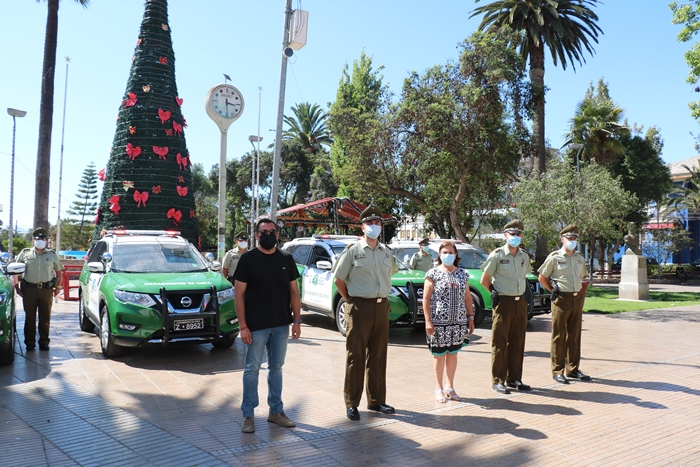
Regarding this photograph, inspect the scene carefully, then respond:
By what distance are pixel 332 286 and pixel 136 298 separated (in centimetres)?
402

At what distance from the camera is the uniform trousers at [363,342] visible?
18.2ft

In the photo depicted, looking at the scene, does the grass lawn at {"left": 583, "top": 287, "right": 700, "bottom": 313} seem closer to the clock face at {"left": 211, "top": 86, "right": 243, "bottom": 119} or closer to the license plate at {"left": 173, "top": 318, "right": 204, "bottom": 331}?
the clock face at {"left": 211, "top": 86, "right": 243, "bottom": 119}

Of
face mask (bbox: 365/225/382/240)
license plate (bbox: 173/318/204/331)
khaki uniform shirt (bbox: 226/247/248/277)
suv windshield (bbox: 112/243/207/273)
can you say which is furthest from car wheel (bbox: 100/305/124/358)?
face mask (bbox: 365/225/382/240)

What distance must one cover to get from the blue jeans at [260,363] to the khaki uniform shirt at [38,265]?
515cm

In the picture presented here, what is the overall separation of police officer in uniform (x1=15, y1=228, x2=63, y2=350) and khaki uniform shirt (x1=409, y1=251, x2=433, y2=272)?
651 cm

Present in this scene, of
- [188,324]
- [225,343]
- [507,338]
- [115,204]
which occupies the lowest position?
[225,343]

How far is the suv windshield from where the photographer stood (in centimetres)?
888

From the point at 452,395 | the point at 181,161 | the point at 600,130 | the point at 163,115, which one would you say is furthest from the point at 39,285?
the point at 600,130

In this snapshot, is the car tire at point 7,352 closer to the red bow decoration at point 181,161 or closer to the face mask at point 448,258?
the face mask at point 448,258

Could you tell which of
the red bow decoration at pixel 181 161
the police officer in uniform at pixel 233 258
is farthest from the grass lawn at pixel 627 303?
the red bow decoration at pixel 181 161

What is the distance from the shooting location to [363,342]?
559 centimetres

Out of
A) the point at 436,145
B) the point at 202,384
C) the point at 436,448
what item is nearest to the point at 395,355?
the point at 202,384

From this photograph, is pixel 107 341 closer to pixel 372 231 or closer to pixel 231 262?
pixel 231 262

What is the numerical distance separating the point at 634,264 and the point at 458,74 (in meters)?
8.40
